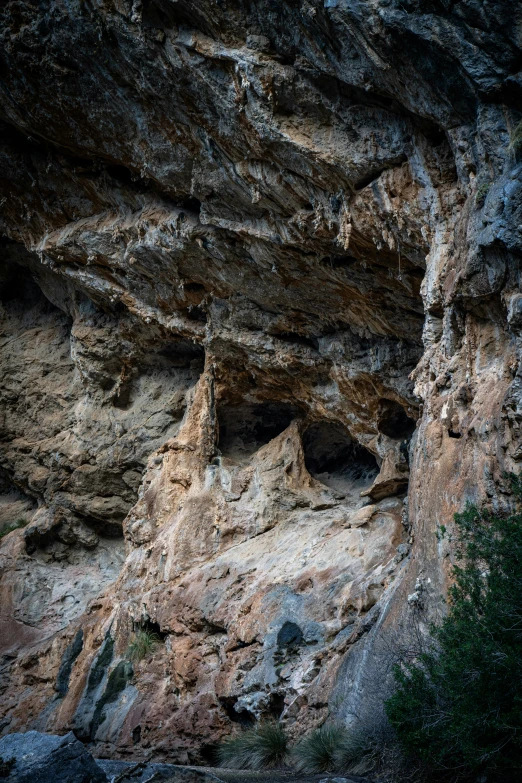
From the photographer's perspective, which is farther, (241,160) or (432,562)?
(241,160)

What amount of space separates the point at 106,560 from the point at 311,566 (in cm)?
804

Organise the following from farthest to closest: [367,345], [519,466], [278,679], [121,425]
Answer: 1. [121,425]
2. [367,345]
3. [278,679]
4. [519,466]

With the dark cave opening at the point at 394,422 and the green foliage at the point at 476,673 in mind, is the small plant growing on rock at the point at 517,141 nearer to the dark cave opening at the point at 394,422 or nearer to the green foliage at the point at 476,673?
the green foliage at the point at 476,673

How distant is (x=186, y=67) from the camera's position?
452 inches

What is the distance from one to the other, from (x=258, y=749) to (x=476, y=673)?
167 inches

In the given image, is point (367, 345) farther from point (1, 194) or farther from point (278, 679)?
point (1, 194)

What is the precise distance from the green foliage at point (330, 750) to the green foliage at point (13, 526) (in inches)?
526

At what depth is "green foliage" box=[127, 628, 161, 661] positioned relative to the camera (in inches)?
551

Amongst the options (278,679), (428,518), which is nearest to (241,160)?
(428,518)

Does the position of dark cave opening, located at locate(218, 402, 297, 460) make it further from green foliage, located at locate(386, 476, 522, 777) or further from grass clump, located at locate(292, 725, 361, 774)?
green foliage, located at locate(386, 476, 522, 777)

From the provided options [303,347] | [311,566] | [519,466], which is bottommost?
[311,566]

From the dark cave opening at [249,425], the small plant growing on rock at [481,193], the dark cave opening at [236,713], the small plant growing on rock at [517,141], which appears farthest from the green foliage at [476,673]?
the dark cave opening at [249,425]

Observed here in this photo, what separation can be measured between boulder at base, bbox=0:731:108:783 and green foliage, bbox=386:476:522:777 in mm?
2895

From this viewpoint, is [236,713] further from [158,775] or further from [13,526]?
[13,526]
